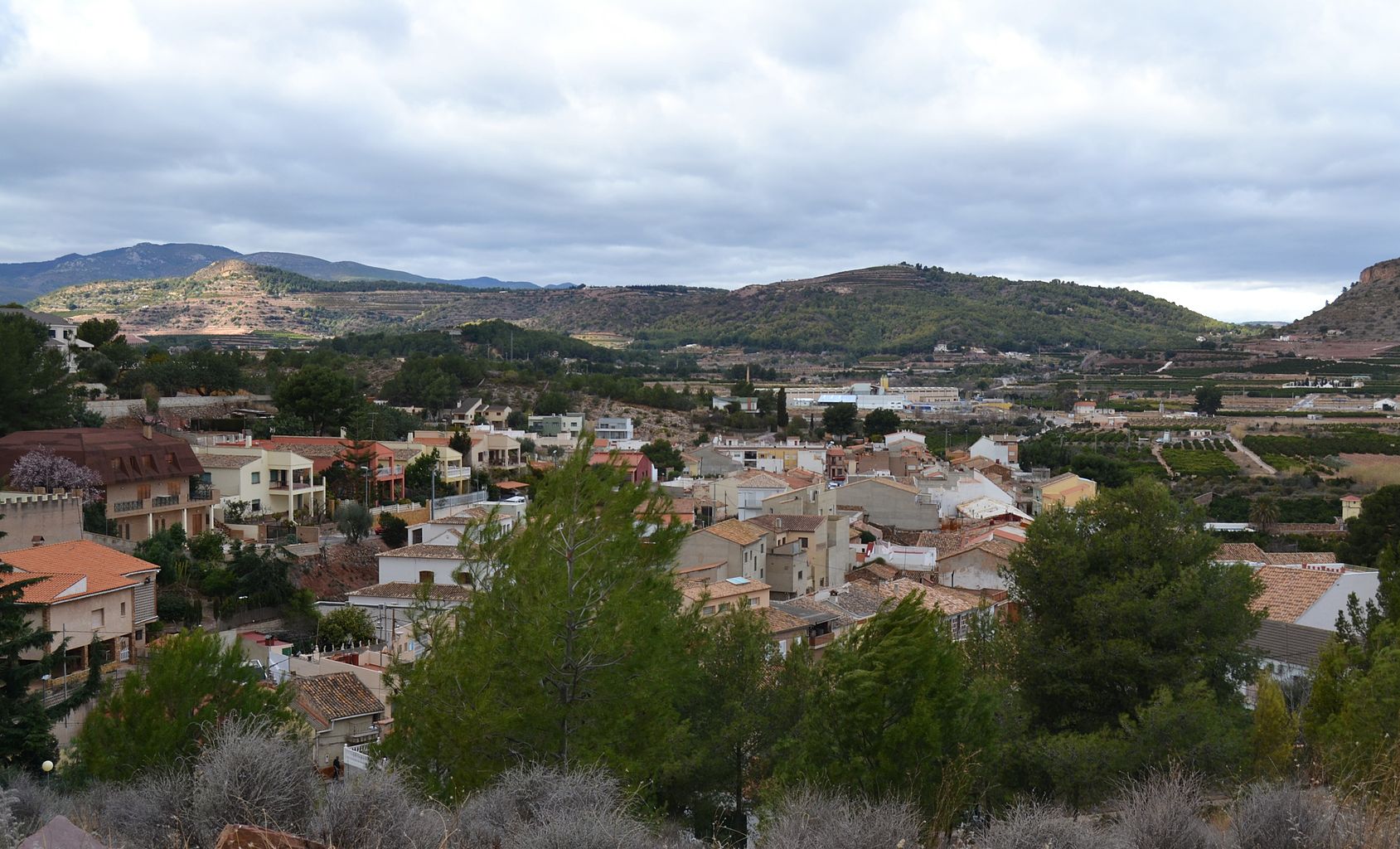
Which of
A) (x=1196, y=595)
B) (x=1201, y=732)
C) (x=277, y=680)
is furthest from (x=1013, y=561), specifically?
(x=277, y=680)

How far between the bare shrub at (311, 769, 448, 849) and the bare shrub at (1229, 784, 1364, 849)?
12.3ft

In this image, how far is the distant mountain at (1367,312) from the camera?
99438mm

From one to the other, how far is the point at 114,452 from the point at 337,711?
37.8 feet

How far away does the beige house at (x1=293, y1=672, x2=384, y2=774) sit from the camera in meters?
14.1

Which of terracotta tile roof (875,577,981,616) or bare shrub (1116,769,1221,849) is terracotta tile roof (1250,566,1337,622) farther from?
bare shrub (1116,769,1221,849)

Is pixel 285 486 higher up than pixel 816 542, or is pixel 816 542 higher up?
pixel 285 486

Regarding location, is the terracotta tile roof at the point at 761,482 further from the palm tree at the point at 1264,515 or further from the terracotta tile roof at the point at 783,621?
the palm tree at the point at 1264,515

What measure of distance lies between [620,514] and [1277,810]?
5.50 metres

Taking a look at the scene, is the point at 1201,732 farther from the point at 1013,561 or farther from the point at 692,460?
the point at 692,460

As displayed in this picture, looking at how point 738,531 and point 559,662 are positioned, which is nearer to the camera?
point 559,662

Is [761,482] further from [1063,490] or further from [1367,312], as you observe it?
[1367,312]

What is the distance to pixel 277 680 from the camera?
15.5m

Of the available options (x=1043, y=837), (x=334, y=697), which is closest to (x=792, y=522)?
(x=334, y=697)

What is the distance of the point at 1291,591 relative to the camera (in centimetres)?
1859
